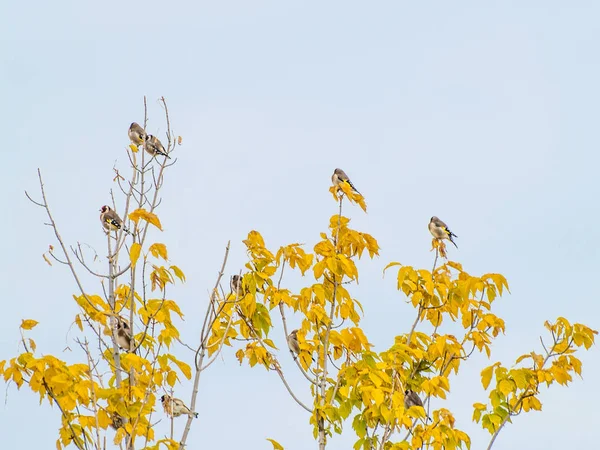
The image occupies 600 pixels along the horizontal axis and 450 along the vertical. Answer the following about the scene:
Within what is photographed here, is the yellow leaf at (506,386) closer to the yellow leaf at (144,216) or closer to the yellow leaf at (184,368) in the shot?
the yellow leaf at (184,368)

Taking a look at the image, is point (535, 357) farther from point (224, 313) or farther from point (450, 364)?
point (224, 313)

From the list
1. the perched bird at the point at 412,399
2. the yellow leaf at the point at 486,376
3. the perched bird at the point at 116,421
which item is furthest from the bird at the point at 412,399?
the perched bird at the point at 116,421

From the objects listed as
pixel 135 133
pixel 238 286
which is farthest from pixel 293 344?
pixel 135 133

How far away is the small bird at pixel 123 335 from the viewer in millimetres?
8930

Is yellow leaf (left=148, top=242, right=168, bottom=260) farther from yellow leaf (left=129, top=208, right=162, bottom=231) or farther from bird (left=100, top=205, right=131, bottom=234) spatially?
bird (left=100, top=205, right=131, bottom=234)

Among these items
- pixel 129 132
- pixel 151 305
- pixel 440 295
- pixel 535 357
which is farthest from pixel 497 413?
A: pixel 129 132

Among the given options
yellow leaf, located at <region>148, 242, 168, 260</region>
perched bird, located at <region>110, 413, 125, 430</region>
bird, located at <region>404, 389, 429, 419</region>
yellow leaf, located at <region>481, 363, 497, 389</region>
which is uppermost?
bird, located at <region>404, 389, 429, 419</region>

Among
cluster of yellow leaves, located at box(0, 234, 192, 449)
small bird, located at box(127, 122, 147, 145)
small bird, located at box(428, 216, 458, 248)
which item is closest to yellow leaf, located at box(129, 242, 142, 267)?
cluster of yellow leaves, located at box(0, 234, 192, 449)

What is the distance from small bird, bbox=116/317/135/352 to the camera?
893cm

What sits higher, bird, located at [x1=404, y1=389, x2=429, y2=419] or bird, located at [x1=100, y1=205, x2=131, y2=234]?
bird, located at [x1=100, y1=205, x2=131, y2=234]

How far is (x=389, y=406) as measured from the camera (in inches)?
343

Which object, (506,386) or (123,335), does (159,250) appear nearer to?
(123,335)

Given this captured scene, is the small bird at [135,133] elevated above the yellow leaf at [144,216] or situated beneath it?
elevated above

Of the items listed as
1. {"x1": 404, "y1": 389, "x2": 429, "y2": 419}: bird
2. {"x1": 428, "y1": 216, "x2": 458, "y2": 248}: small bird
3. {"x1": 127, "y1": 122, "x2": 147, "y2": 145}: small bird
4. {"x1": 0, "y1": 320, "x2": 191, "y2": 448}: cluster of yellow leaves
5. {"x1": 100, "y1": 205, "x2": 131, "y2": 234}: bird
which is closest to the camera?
{"x1": 0, "y1": 320, "x2": 191, "y2": 448}: cluster of yellow leaves
